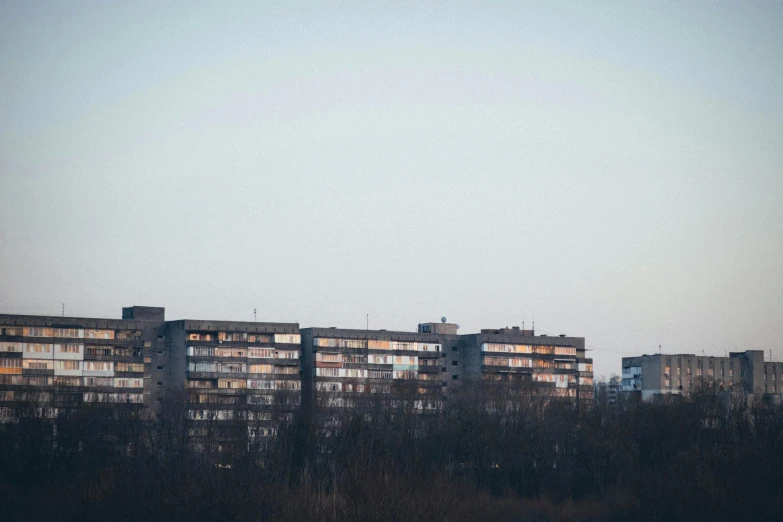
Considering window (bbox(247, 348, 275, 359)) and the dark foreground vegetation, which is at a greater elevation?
window (bbox(247, 348, 275, 359))

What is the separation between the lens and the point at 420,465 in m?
93.9

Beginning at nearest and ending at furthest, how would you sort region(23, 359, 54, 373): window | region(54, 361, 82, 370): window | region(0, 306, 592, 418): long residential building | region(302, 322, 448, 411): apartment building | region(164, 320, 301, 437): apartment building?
region(0, 306, 592, 418): long residential building → region(23, 359, 54, 373): window → region(54, 361, 82, 370): window → region(164, 320, 301, 437): apartment building → region(302, 322, 448, 411): apartment building

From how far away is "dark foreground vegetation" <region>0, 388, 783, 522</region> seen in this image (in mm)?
65812

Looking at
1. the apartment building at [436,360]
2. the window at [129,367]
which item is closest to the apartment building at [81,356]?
the window at [129,367]

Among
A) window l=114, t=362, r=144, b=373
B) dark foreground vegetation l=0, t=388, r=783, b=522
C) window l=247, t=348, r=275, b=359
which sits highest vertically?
window l=247, t=348, r=275, b=359

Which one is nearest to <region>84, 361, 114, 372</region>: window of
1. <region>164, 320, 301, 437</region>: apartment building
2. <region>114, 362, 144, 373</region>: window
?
<region>114, 362, 144, 373</region>: window

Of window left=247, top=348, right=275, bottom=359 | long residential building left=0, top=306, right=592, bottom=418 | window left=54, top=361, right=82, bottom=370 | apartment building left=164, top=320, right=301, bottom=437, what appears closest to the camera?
long residential building left=0, top=306, right=592, bottom=418

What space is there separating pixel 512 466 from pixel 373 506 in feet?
163

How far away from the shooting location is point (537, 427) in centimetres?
11438

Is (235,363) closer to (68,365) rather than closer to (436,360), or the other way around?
(68,365)

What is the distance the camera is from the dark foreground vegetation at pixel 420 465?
65.8 m

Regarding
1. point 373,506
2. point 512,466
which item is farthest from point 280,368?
point 373,506

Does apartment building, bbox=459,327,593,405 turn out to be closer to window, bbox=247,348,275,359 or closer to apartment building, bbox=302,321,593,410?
apartment building, bbox=302,321,593,410

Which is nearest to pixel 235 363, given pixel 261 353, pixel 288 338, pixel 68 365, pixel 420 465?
pixel 261 353
